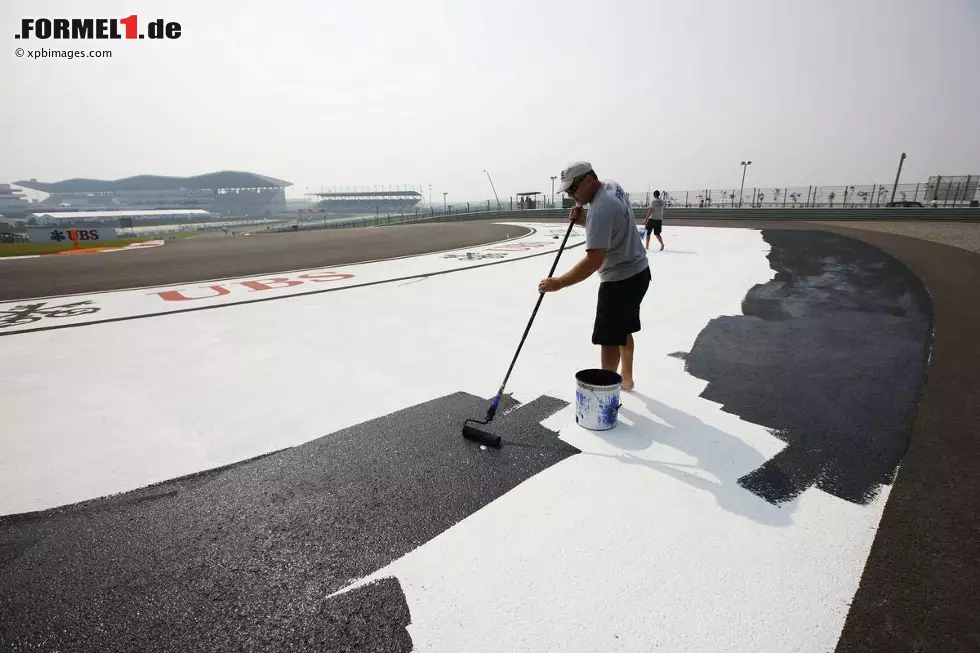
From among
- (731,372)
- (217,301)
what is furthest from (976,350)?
(217,301)

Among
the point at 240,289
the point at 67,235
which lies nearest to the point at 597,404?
the point at 240,289

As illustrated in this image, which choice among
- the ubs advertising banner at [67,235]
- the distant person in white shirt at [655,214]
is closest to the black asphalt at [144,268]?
the distant person in white shirt at [655,214]

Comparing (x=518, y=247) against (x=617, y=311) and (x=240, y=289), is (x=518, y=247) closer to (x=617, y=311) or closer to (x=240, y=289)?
(x=240, y=289)

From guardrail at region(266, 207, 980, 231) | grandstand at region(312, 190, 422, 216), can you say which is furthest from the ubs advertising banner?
grandstand at region(312, 190, 422, 216)

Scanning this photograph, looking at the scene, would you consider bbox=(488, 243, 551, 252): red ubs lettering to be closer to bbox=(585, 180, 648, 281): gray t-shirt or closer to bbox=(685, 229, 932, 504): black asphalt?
bbox=(685, 229, 932, 504): black asphalt

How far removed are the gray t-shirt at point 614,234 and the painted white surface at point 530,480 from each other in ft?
3.76

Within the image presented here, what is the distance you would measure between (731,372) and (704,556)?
8.60 ft

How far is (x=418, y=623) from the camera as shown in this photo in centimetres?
170

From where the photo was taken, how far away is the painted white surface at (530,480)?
1.73 metres

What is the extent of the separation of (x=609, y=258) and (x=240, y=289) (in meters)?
8.04

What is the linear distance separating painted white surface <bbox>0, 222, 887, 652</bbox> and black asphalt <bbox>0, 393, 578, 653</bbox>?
0.15 m

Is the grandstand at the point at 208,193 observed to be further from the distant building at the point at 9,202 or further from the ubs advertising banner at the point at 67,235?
the ubs advertising banner at the point at 67,235

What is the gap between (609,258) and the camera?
3.47 m

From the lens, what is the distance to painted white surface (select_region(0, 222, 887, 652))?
1734 millimetres
